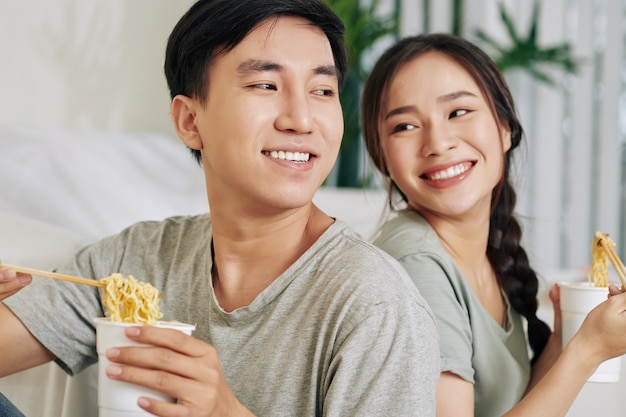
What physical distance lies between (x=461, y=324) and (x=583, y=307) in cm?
22

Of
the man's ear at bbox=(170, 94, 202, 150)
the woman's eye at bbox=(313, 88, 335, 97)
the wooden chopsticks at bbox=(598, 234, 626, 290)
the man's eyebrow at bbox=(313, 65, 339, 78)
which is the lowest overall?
the wooden chopsticks at bbox=(598, 234, 626, 290)

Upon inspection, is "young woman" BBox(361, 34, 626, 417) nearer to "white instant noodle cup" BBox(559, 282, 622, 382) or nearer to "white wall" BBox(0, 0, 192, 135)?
"white instant noodle cup" BBox(559, 282, 622, 382)

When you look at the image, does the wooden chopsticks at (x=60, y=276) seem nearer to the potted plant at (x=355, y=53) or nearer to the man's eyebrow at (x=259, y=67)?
the man's eyebrow at (x=259, y=67)

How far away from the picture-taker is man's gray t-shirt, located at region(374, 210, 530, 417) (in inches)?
58.3

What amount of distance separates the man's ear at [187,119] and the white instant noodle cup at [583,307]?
0.71 m

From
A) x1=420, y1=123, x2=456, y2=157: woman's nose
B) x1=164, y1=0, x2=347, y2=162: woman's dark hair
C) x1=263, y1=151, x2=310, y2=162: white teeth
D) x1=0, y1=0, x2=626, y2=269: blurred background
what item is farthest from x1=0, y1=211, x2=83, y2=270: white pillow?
x1=0, y1=0, x2=626, y2=269: blurred background

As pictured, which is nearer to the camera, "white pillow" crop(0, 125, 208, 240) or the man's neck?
the man's neck

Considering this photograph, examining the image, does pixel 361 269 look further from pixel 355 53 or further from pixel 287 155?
Result: pixel 355 53

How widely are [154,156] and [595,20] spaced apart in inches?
103

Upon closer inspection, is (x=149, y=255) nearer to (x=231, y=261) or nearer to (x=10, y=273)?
(x=231, y=261)

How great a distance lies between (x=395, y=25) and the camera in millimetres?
4402

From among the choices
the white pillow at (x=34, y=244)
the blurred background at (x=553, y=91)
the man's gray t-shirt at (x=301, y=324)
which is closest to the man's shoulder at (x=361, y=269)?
the man's gray t-shirt at (x=301, y=324)

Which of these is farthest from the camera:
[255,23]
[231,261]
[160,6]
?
[160,6]

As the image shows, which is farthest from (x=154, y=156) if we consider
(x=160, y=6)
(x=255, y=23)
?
(x=255, y=23)
